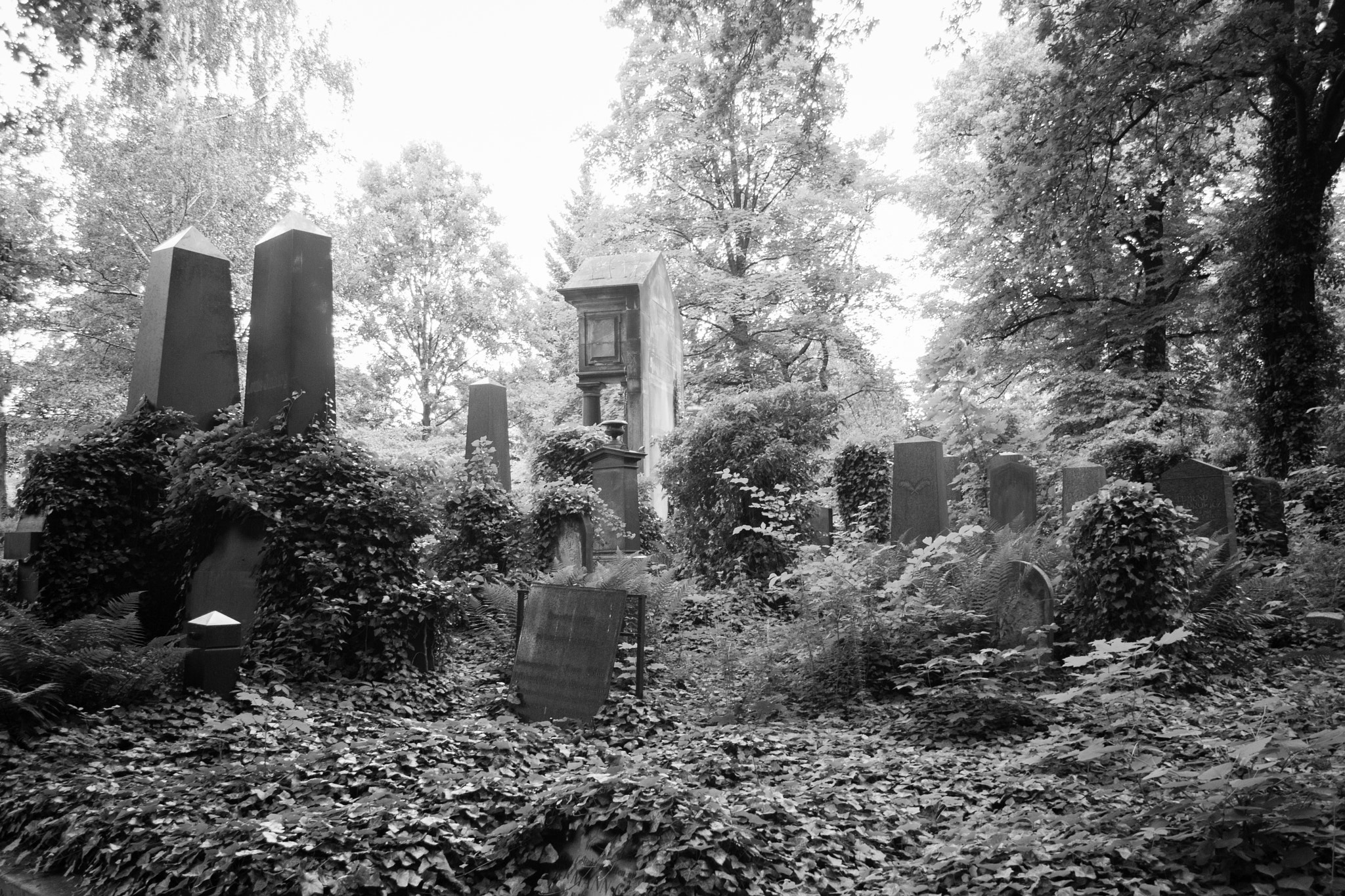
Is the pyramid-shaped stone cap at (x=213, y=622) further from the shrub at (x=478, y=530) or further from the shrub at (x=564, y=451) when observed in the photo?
the shrub at (x=564, y=451)

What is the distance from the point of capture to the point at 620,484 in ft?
40.4

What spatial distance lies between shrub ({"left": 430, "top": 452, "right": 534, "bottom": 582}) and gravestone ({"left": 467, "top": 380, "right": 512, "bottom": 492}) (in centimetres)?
162

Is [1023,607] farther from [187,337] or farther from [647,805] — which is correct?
[187,337]

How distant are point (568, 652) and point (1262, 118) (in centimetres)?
1402

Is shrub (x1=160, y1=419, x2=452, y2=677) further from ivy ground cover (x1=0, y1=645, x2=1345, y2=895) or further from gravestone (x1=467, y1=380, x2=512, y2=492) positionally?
gravestone (x1=467, y1=380, x2=512, y2=492)

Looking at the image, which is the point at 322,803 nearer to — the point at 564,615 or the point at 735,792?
the point at 735,792

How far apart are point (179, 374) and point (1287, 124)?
51.5 ft

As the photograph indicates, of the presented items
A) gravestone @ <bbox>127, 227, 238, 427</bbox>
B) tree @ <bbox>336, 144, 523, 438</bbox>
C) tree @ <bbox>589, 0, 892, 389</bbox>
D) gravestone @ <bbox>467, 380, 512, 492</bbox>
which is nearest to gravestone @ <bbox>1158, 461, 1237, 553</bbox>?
gravestone @ <bbox>467, 380, 512, 492</bbox>

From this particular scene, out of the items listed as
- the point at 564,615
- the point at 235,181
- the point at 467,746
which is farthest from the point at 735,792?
the point at 235,181

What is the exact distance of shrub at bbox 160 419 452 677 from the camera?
6484mm

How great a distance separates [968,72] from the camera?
21109mm

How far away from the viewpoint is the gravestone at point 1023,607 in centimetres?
645

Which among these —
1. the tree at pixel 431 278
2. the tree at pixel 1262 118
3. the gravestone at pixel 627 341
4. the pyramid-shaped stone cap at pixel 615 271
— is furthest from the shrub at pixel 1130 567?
the tree at pixel 431 278

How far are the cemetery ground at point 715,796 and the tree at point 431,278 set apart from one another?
27.7 m
